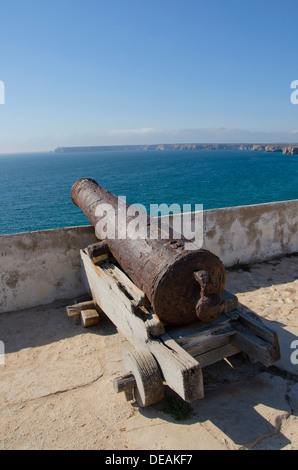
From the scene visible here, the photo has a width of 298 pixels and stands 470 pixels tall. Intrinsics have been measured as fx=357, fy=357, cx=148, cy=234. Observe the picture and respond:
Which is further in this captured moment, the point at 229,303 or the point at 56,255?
the point at 56,255

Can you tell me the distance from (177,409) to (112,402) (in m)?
0.56

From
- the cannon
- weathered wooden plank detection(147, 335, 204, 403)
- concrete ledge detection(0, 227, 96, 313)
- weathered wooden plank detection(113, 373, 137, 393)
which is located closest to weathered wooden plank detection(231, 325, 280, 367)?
the cannon

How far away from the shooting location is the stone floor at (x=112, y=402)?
8.41ft

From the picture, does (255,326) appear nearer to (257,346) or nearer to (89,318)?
(257,346)

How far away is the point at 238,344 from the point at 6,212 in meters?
32.8

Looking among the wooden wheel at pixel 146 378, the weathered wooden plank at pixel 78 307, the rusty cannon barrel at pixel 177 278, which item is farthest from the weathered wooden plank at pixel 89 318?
the wooden wheel at pixel 146 378

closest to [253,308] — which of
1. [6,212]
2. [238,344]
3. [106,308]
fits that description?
[238,344]

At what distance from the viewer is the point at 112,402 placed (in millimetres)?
2982

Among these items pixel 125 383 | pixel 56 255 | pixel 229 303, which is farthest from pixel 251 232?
pixel 125 383

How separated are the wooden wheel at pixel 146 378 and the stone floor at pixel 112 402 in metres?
0.15

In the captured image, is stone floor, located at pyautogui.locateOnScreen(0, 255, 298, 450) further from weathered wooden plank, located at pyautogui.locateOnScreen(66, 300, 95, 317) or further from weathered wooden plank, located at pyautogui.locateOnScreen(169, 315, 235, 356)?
weathered wooden plank, located at pyautogui.locateOnScreen(169, 315, 235, 356)

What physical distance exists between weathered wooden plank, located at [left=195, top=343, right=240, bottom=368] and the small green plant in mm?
346

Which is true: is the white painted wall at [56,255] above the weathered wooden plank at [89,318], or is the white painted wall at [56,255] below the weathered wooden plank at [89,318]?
above

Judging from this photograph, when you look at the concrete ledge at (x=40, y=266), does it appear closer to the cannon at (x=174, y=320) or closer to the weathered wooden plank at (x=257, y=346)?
the cannon at (x=174, y=320)
